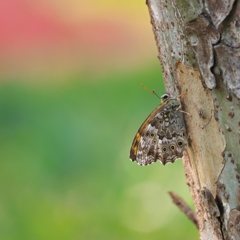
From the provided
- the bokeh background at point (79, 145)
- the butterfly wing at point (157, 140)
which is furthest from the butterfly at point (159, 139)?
the bokeh background at point (79, 145)

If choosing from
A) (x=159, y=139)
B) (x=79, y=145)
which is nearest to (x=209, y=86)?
(x=159, y=139)

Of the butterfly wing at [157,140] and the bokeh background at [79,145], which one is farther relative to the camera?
the bokeh background at [79,145]

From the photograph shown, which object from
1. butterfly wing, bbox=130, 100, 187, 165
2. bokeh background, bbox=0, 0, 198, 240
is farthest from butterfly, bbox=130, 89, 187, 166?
bokeh background, bbox=0, 0, 198, 240

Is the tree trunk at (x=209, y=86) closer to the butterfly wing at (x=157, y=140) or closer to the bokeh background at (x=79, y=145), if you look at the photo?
the butterfly wing at (x=157, y=140)

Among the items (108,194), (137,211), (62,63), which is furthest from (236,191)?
(62,63)

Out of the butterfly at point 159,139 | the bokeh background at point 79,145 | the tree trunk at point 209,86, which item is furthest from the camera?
the bokeh background at point 79,145

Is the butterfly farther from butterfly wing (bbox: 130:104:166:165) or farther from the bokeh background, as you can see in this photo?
the bokeh background

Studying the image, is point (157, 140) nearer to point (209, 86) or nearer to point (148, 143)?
point (148, 143)
